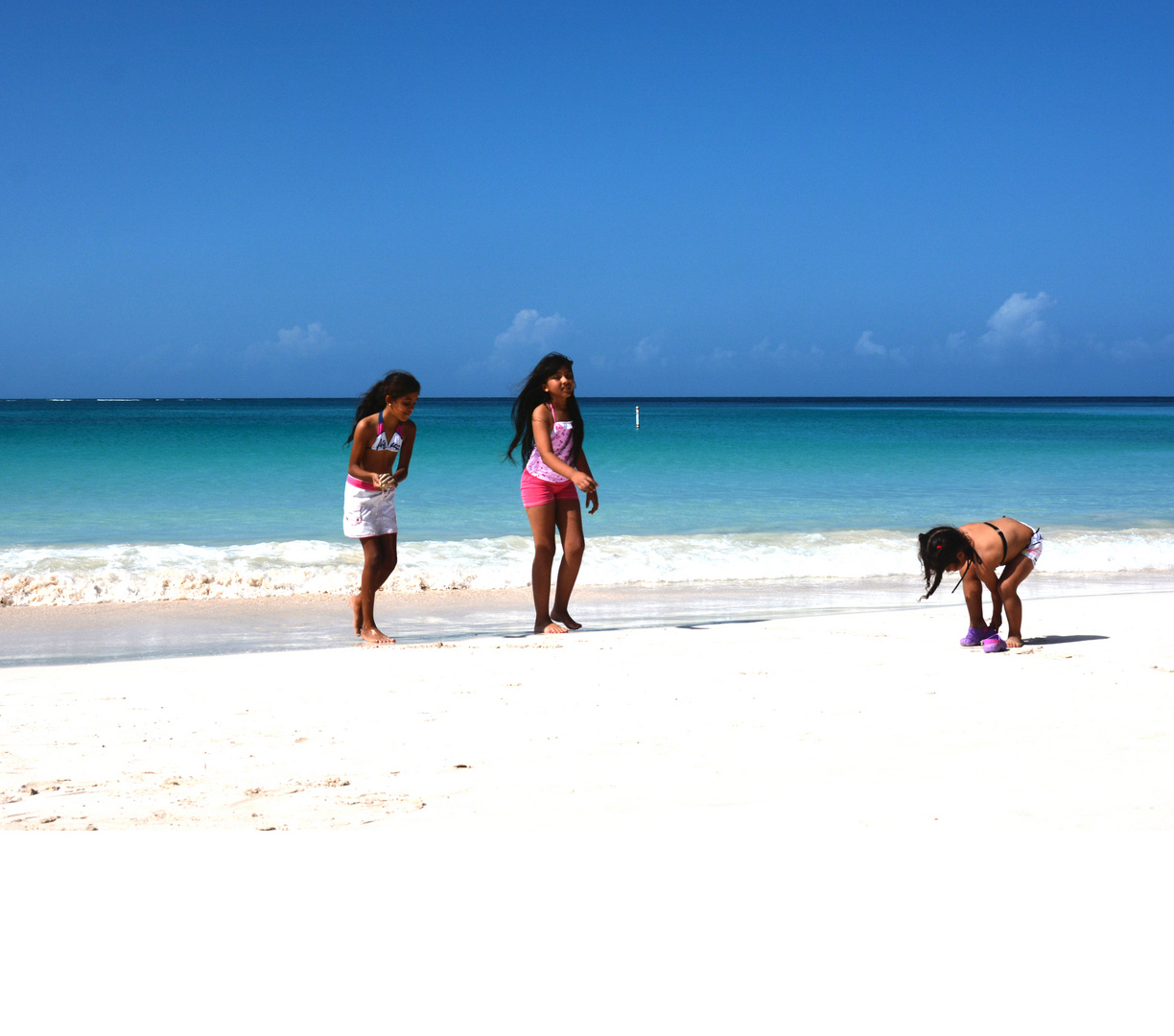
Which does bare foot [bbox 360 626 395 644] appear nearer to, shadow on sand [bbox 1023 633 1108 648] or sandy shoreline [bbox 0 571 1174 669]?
sandy shoreline [bbox 0 571 1174 669]

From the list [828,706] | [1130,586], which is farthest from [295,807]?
[1130,586]

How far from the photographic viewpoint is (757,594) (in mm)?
8445

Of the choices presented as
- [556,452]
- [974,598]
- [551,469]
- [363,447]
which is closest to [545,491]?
[551,469]

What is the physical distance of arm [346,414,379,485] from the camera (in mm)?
5961

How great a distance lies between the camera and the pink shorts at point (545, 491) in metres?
6.36

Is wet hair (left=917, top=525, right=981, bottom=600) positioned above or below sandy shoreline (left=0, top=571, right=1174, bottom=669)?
above

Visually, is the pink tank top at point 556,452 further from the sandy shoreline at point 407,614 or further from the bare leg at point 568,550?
the sandy shoreline at point 407,614

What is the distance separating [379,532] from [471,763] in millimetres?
2857

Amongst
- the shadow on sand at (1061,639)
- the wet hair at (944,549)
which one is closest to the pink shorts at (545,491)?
the wet hair at (944,549)

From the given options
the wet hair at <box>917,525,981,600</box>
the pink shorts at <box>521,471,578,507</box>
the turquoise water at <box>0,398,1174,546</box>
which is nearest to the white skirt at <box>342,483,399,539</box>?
the pink shorts at <box>521,471,578,507</box>

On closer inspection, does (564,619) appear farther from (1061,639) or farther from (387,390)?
(1061,639)

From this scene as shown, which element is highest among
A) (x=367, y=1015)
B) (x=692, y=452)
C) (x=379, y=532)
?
(x=692, y=452)

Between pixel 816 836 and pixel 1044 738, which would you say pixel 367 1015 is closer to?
pixel 816 836

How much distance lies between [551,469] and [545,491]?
16cm
